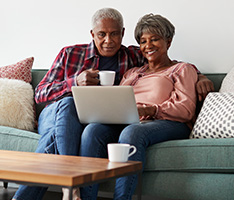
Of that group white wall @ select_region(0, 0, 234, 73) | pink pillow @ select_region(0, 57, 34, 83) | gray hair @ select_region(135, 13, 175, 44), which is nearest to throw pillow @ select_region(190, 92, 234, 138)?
gray hair @ select_region(135, 13, 175, 44)

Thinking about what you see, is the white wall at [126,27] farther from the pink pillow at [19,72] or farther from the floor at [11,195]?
the floor at [11,195]

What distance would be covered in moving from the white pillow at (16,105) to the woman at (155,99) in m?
0.71

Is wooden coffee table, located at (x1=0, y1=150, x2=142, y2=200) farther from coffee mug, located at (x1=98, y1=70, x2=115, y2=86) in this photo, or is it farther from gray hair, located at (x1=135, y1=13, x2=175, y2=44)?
gray hair, located at (x1=135, y1=13, x2=175, y2=44)

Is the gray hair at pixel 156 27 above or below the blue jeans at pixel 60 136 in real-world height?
above

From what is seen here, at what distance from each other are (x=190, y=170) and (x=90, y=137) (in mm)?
501

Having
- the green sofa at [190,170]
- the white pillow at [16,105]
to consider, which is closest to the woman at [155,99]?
the green sofa at [190,170]

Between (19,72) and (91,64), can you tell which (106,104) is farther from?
(19,72)

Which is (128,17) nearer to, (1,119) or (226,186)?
(1,119)

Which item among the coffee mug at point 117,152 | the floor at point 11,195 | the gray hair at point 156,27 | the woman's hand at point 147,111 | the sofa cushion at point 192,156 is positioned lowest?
the floor at point 11,195

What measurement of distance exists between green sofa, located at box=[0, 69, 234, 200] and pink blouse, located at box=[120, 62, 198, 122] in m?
0.29

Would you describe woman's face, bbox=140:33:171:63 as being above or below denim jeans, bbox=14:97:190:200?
above

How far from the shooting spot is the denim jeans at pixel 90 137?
1.99 metres

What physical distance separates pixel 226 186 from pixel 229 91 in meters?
0.67

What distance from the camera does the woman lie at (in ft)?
6.76
